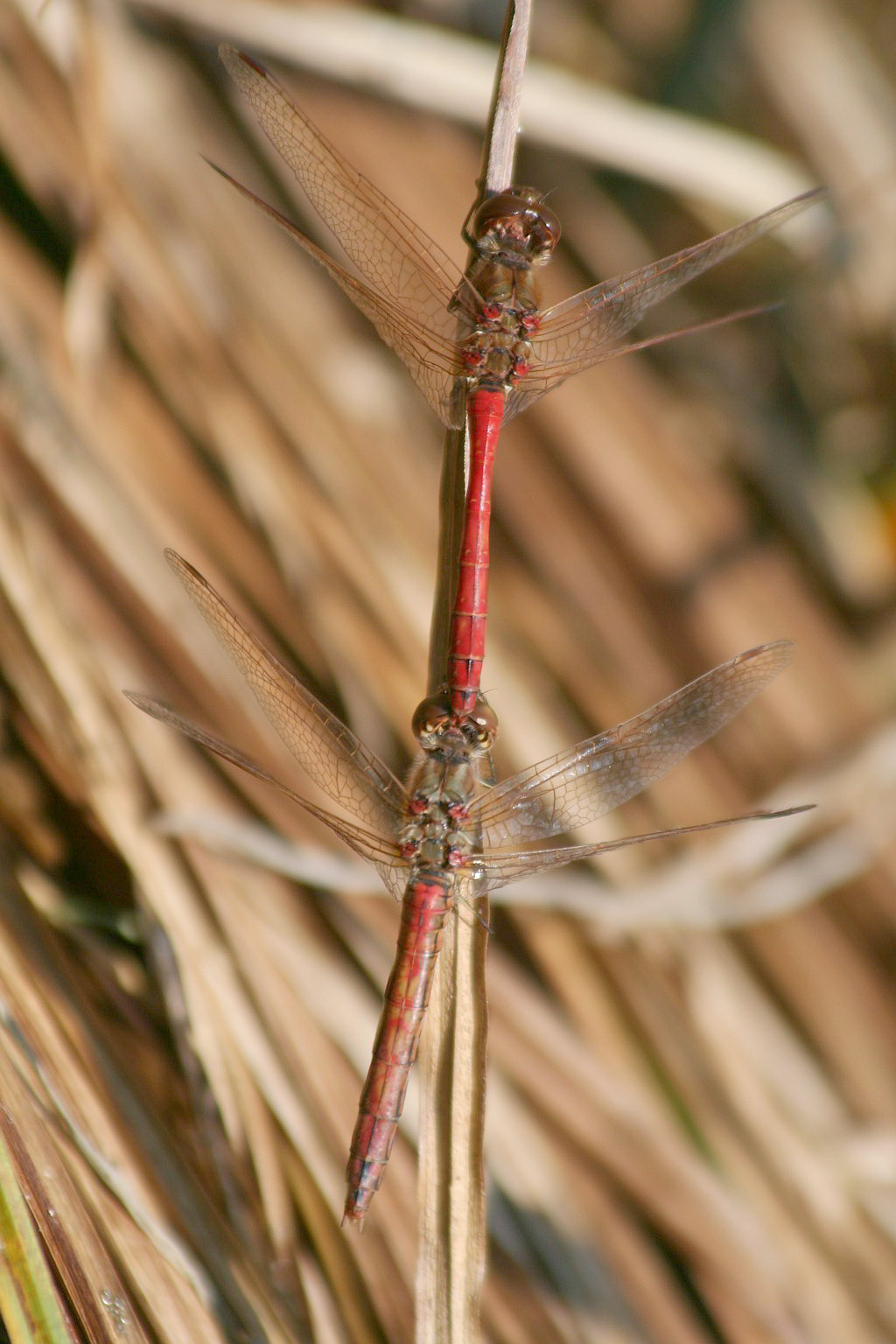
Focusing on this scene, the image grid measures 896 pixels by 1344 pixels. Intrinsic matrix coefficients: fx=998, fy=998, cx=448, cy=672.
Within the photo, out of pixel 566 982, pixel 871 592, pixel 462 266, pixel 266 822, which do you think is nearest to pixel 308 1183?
pixel 266 822

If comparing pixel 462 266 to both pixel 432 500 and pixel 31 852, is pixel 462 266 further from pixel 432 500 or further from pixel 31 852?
pixel 31 852

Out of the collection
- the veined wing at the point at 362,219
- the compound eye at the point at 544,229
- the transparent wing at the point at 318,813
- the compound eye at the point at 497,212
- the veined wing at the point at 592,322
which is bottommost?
the transparent wing at the point at 318,813

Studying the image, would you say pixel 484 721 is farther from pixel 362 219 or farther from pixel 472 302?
pixel 362 219

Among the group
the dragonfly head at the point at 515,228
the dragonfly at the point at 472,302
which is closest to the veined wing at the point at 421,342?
the dragonfly at the point at 472,302

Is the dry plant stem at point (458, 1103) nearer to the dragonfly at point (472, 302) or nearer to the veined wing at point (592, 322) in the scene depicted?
the dragonfly at point (472, 302)

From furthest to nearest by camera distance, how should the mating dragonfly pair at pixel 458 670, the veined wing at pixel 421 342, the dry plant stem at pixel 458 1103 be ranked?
the veined wing at pixel 421 342
the mating dragonfly pair at pixel 458 670
the dry plant stem at pixel 458 1103

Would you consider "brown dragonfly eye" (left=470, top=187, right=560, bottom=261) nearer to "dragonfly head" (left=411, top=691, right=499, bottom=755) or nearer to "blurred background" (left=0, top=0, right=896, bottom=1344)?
"dragonfly head" (left=411, top=691, right=499, bottom=755)

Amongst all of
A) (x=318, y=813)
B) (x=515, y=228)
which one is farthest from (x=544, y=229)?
(x=318, y=813)
